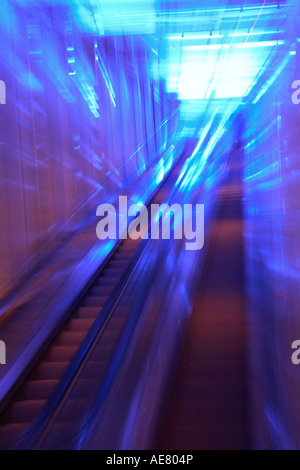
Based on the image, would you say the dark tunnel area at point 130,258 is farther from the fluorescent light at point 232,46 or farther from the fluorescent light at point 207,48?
the fluorescent light at point 207,48

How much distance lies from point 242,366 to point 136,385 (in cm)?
79

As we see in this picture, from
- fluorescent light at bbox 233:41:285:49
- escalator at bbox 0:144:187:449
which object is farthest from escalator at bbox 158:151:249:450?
fluorescent light at bbox 233:41:285:49

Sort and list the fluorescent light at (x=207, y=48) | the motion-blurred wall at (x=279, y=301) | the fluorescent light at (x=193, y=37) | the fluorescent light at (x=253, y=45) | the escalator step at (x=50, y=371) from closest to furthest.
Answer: the motion-blurred wall at (x=279, y=301)
the escalator step at (x=50, y=371)
the fluorescent light at (x=193, y=37)
the fluorescent light at (x=253, y=45)
the fluorescent light at (x=207, y=48)

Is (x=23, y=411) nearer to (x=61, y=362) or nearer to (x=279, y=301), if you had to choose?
(x=61, y=362)

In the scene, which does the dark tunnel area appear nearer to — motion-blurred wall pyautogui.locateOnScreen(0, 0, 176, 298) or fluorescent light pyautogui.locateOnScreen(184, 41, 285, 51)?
motion-blurred wall pyautogui.locateOnScreen(0, 0, 176, 298)

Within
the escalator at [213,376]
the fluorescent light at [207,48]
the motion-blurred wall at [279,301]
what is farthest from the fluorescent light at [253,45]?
the escalator at [213,376]

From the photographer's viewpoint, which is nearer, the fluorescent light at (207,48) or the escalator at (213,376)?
the escalator at (213,376)

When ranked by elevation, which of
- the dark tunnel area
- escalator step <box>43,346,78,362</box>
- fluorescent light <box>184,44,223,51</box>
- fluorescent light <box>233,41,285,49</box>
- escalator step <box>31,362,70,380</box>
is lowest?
escalator step <box>31,362,70,380</box>

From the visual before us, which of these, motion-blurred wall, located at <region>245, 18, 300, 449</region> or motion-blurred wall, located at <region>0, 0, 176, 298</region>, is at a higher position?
motion-blurred wall, located at <region>0, 0, 176, 298</region>

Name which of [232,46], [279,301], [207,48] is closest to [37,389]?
[279,301]

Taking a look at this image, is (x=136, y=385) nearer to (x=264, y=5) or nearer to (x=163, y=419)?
(x=163, y=419)

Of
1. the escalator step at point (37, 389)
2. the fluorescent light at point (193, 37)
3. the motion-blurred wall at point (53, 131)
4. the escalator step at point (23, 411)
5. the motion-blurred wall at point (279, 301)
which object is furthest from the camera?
the fluorescent light at point (193, 37)

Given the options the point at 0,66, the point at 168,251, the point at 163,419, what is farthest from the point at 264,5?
the point at 163,419

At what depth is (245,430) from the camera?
2.07 meters
